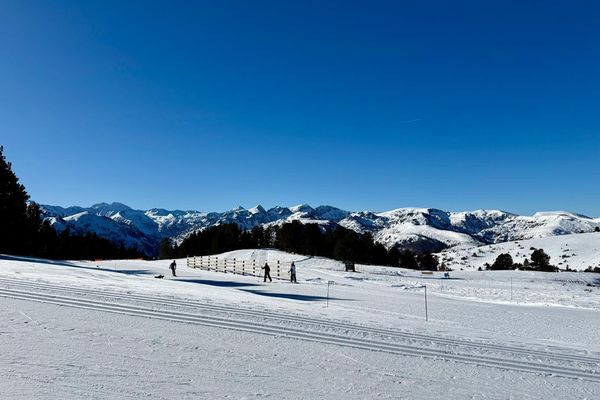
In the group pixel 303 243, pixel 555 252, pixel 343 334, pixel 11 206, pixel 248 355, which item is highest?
pixel 11 206

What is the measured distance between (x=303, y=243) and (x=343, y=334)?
7606 centimetres

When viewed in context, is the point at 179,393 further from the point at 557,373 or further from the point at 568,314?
the point at 568,314

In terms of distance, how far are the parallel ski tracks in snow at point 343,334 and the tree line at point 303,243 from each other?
65.0 meters

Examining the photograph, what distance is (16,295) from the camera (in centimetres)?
1124

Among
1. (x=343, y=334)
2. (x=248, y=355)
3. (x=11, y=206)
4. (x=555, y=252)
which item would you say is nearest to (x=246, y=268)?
(x=11, y=206)

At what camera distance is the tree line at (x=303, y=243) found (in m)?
85.4

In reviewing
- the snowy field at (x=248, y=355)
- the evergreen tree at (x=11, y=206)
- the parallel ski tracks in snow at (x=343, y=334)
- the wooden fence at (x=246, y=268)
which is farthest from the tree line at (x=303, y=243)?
the snowy field at (x=248, y=355)

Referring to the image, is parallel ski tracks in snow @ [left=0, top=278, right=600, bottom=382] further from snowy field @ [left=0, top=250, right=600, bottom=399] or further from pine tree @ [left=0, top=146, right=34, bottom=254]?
pine tree @ [left=0, top=146, right=34, bottom=254]

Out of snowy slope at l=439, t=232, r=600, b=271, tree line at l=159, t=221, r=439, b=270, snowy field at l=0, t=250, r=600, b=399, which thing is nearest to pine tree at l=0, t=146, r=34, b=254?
snowy field at l=0, t=250, r=600, b=399

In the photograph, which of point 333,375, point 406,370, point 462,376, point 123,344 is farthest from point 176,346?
point 462,376

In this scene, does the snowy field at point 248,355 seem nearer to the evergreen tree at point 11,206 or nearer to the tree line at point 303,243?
the evergreen tree at point 11,206

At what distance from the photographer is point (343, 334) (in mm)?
10039

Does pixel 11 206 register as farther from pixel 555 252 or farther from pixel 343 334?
pixel 555 252

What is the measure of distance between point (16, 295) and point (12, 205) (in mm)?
37710
